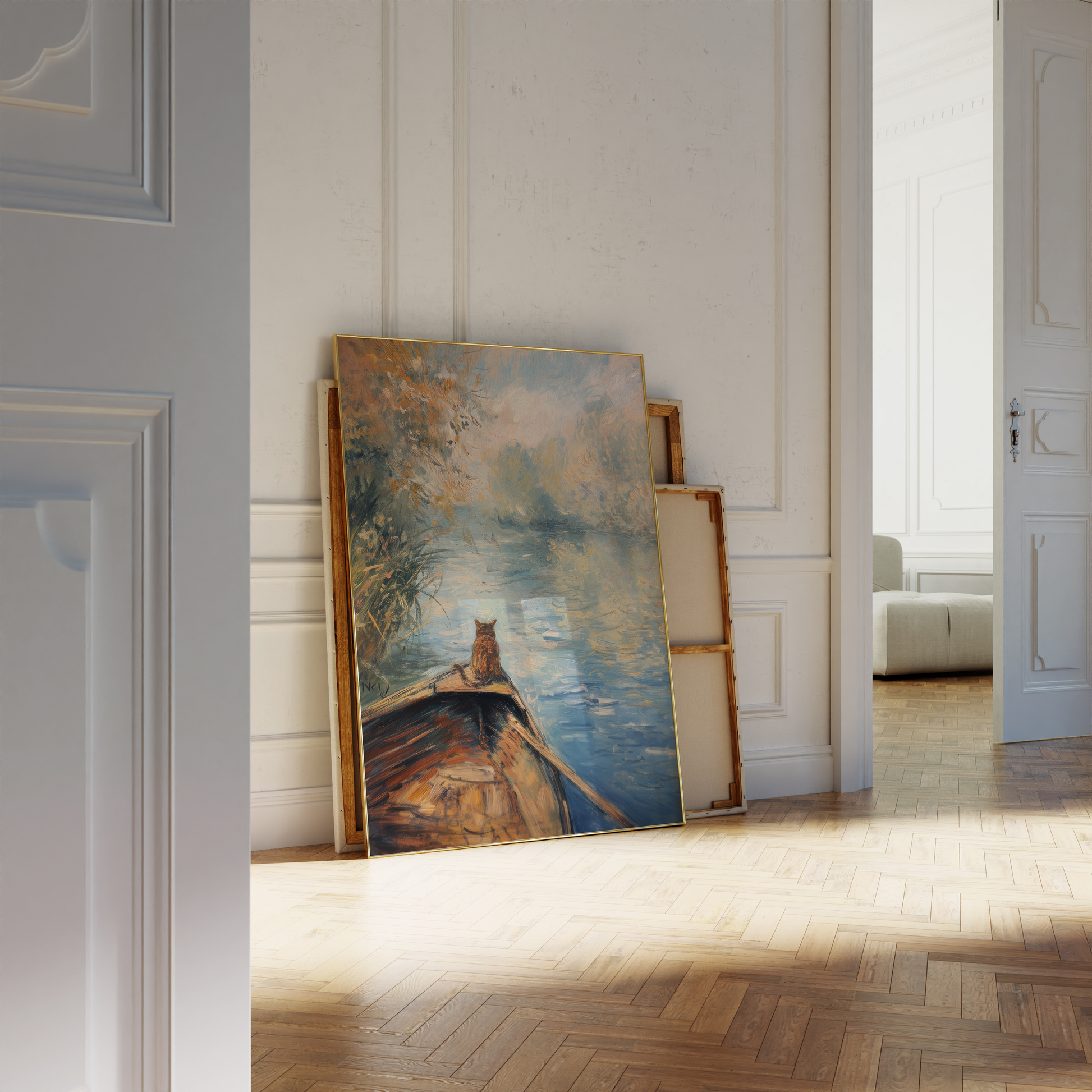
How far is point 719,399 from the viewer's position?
396 cm

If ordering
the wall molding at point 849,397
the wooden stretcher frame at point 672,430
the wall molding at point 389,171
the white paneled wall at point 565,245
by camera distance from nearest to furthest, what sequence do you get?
the white paneled wall at point 565,245 < the wall molding at point 389,171 < the wooden stretcher frame at point 672,430 < the wall molding at point 849,397

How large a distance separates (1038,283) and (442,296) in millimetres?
3143

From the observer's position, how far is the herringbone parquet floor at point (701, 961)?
1.84 m

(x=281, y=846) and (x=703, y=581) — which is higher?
(x=703, y=581)

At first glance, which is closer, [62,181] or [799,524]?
[62,181]

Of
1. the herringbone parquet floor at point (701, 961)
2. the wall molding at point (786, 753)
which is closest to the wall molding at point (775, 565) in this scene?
the wall molding at point (786, 753)

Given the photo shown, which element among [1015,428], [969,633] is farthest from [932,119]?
[1015,428]

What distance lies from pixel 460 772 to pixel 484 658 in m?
0.37

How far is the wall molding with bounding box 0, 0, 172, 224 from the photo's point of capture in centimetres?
97

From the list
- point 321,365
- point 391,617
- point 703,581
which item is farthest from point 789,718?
point 321,365

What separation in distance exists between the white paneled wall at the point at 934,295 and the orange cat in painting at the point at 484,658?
19.6 ft

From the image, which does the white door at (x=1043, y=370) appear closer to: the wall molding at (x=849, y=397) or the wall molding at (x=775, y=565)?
the wall molding at (x=849, y=397)

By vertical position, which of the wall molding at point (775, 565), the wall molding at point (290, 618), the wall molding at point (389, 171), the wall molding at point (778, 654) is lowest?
the wall molding at point (778, 654)

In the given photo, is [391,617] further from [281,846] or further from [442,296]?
[442,296]
